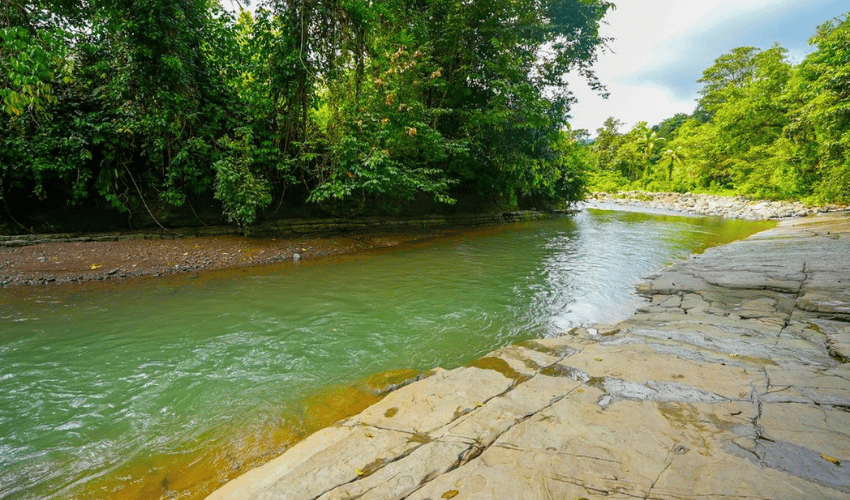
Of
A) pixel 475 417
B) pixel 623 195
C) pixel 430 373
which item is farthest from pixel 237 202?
pixel 623 195

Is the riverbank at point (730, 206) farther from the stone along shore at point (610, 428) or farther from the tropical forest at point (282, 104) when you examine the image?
the stone along shore at point (610, 428)

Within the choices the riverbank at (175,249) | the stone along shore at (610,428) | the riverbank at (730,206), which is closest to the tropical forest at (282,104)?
the riverbank at (175,249)

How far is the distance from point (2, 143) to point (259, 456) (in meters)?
9.77

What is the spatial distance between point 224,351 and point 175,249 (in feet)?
17.6

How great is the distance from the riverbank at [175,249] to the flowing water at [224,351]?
2.00 ft

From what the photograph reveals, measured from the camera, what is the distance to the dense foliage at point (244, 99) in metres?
7.95

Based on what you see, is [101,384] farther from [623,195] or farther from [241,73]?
[623,195]

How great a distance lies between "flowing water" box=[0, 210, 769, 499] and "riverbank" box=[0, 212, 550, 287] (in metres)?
0.61

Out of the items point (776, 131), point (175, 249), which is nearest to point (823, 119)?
point (776, 131)

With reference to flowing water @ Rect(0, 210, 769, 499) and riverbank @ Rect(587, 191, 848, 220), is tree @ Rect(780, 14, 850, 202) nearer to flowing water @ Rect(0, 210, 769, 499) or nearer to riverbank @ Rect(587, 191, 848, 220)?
riverbank @ Rect(587, 191, 848, 220)

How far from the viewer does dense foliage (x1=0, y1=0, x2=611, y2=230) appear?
26.1 ft

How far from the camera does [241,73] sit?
1030 centimetres

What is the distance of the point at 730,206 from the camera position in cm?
2367

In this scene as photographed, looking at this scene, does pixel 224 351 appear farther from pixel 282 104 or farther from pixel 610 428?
pixel 282 104
